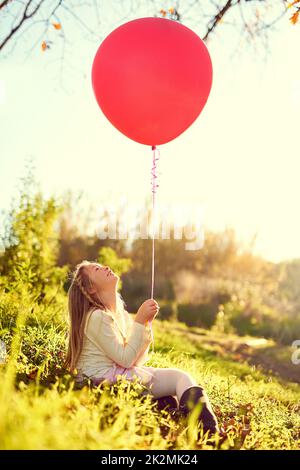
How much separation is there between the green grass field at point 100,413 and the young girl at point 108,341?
9 centimetres

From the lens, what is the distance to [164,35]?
3469 mm

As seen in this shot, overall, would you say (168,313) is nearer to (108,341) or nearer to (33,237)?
(33,237)

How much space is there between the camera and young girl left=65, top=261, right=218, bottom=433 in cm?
288

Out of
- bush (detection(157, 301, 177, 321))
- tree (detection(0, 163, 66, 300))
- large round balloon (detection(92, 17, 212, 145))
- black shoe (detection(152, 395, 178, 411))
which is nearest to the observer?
black shoe (detection(152, 395, 178, 411))

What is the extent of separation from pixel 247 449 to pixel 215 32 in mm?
3571

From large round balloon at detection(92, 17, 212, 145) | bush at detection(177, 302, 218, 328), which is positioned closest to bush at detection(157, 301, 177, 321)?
bush at detection(177, 302, 218, 328)

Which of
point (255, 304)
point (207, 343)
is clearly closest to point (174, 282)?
point (255, 304)

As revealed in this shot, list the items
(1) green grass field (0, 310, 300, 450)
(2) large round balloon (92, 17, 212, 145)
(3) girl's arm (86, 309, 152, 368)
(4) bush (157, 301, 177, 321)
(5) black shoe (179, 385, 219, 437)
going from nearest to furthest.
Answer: (1) green grass field (0, 310, 300, 450) < (5) black shoe (179, 385, 219, 437) < (3) girl's arm (86, 309, 152, 368) < (2) large round balloon (92, 17, 212, 145) < (4) bush (157, 301, 177, 321)

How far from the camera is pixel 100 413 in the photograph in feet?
8.10

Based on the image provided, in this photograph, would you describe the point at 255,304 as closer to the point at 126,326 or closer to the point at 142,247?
the point at 142,247

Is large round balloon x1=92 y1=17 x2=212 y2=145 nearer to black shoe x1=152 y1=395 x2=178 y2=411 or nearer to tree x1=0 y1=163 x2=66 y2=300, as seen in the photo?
black shoe x1=152 y1=395 x2=178 y2=411

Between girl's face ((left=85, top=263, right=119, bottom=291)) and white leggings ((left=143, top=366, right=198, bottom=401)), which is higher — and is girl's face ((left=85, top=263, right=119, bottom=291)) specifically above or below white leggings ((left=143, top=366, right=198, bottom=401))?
above

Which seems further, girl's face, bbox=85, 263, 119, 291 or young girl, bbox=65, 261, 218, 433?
girl's face, bbox=85, 263, 119, 291

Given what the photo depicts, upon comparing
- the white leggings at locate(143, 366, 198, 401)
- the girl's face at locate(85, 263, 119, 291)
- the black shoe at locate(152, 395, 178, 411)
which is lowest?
the black shoe at locate(152, 395, 178, 411)
